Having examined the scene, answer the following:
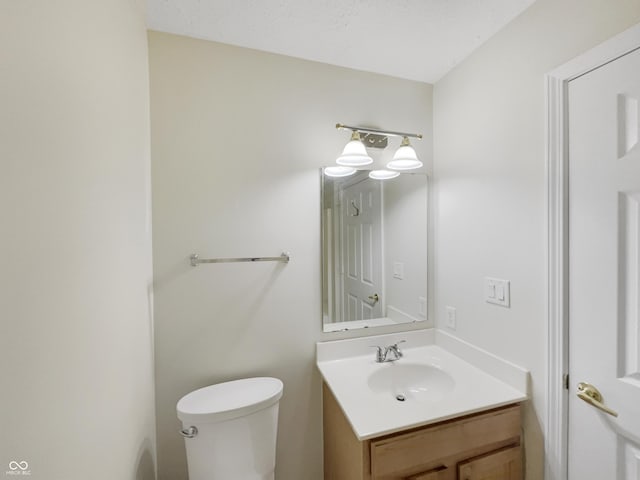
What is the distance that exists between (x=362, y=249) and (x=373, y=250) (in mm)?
68

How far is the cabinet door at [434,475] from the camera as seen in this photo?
0.99 meters

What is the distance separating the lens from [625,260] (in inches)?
33.9

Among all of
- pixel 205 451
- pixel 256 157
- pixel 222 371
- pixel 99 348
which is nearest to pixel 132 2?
pixel 256 157

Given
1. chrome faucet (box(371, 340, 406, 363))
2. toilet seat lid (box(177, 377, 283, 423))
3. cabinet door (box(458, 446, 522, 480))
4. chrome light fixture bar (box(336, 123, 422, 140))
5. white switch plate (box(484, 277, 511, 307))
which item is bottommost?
cabinet door (box(458, 446, 522, 480))

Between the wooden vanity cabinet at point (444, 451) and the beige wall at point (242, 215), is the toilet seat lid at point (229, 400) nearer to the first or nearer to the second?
the beige wall at point (242, 215)

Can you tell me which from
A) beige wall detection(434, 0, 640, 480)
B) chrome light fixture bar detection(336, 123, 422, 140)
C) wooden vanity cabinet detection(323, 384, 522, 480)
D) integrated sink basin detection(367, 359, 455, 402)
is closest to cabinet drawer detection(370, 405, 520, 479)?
wooden vanity cabinet detection(323, 384, 522, 480)

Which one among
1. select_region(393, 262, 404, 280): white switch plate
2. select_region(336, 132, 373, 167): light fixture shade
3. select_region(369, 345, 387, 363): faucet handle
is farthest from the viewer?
select_region(393, 262, 404, 280): white switch plate

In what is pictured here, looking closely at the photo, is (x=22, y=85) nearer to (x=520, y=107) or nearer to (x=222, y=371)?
(x=222, y=371)

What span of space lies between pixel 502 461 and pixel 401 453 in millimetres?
476

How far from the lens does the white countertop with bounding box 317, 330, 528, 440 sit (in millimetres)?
1004

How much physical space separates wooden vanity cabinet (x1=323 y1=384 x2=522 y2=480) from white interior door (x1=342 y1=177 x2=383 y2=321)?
0.56 metres


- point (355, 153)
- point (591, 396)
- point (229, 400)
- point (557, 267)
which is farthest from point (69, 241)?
point (591, 396)

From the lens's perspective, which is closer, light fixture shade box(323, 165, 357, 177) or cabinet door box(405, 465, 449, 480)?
cabinet door box(405, 465, 449, 480)

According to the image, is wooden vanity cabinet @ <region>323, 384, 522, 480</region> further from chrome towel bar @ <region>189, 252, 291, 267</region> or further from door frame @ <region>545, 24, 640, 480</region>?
chrome towel bar @ <region>189, 252, 291, 267</region>
